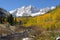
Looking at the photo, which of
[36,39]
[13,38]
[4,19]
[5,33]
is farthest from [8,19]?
[36,39]

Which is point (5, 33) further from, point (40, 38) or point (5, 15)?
point (5, 15)

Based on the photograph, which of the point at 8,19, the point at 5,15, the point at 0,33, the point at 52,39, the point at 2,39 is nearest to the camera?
the point at 52,39

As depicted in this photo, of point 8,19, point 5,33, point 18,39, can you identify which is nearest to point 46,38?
point 18,39

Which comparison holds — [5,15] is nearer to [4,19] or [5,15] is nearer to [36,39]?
[4,19]

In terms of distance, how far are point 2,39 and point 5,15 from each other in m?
63.0

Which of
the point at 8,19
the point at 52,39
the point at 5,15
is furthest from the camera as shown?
the point at 5,15

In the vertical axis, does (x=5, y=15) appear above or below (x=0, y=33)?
above

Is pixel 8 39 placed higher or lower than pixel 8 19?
lower

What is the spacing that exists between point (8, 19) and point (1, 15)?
738cm

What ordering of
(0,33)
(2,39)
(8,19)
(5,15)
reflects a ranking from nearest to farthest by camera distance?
(2,39) < (0,33) < (8,19) < (5,15)

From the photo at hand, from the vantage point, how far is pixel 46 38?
50062 millimetres

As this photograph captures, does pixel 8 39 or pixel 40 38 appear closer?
pixel 40 38

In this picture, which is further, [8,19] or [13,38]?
[8,19]

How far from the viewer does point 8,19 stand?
10719 cm
